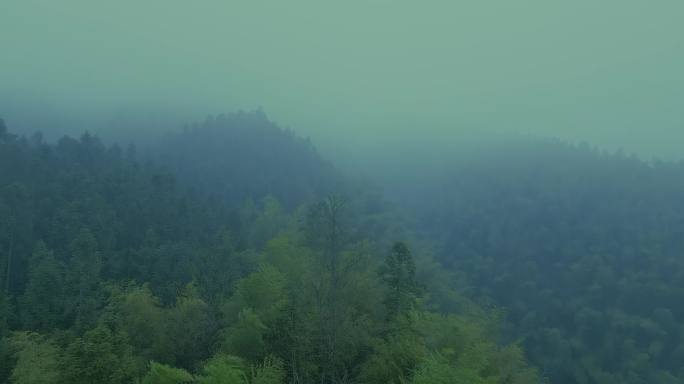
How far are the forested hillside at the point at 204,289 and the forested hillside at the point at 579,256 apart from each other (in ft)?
40.0

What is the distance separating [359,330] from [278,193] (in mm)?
55215

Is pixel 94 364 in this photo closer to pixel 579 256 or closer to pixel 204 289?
→ pixel 204 289

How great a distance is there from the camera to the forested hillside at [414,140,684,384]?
55094 mm

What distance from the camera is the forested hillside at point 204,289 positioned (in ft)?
62.0

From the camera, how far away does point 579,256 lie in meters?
68.3

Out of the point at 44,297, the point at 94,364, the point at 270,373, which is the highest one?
the point at 270,373

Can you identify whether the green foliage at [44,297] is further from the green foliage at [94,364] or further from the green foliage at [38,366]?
the green foliage at [94,364]

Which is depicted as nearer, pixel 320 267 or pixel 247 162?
pixel 320 267

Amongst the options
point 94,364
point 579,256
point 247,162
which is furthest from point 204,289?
point 579,256

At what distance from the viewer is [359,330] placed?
21828mm

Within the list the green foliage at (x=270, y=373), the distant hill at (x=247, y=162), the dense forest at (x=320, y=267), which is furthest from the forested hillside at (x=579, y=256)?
the green foliage at (x=270, y=373)

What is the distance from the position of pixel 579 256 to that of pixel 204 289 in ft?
182

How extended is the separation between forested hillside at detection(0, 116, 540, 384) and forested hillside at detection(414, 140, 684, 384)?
12185 millimetres

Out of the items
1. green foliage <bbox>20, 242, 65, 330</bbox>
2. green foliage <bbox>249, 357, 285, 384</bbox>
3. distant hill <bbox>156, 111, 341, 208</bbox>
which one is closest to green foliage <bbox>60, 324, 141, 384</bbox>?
green foliage <bbox>249, 357, 285, 384</bbox>
